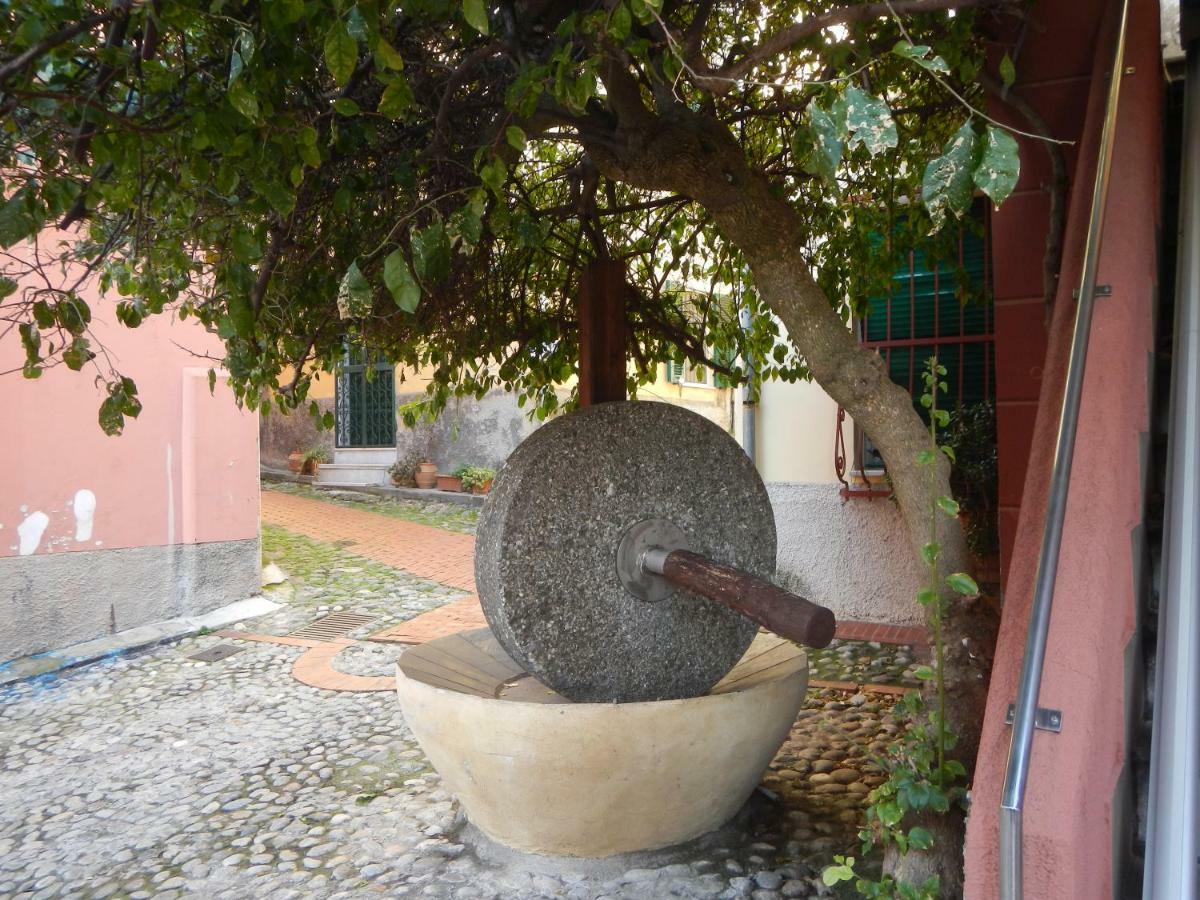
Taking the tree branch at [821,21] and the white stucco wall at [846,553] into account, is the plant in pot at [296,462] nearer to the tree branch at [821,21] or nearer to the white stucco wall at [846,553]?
the white stucco wall at [846,553]

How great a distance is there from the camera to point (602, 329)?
11.5 feet

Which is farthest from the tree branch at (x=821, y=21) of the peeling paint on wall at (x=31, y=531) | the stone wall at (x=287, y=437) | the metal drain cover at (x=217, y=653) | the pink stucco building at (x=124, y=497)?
the stone wall at (x=287, y=437)

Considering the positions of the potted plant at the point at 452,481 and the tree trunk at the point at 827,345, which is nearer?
the tree trunk at the point at 827,345

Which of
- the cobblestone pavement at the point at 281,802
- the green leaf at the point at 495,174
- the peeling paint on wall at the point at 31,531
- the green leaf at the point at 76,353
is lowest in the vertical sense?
the cobblestone pavement at the point at 281,802

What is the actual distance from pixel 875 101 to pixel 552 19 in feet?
4.91

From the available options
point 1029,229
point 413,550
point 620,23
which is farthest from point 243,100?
point 413,550

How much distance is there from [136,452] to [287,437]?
10672 mm

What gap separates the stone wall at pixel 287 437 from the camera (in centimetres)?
1623

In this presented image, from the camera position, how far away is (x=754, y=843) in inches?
120

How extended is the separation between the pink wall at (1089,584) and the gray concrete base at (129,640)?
19.6 ft

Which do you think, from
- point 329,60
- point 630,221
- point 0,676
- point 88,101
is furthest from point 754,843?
point 0,676

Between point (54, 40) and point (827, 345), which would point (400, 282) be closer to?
point (54, 40)

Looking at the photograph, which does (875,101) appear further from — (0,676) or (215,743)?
(0,676)

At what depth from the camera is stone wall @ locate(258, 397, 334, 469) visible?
639 inches
